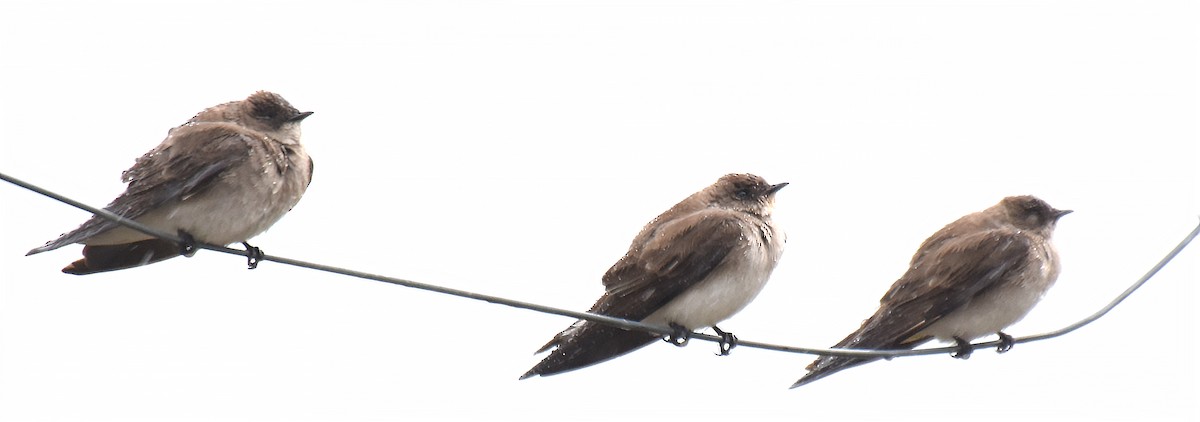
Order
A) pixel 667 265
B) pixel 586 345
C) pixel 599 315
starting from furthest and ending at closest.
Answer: pixel 667 265, pixel 586 345, pixel 599 315

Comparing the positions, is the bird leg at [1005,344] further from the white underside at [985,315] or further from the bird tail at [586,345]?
the bird tail at [586,345]

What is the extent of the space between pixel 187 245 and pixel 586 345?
8.18 feet

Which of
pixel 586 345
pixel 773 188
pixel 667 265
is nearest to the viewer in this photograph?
pixel 586 345

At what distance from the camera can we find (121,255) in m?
10.5

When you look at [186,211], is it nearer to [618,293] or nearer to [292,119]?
[292,119]

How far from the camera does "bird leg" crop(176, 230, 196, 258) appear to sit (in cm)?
1005

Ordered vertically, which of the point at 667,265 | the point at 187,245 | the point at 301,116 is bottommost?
the point at 667,265

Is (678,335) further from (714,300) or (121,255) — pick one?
(121,255)

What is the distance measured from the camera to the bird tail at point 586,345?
10.0 metres

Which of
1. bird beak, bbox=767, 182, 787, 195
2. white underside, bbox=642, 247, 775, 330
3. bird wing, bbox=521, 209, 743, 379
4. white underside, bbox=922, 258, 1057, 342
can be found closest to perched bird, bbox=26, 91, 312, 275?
bird wing, bbox=521, 209, 743, 379

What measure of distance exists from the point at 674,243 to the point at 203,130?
3.10 meters

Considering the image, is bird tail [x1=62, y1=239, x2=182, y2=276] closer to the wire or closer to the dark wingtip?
the wire

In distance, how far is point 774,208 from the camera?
445 inches

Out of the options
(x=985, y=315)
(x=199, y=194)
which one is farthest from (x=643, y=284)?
(x=199, y=194)
